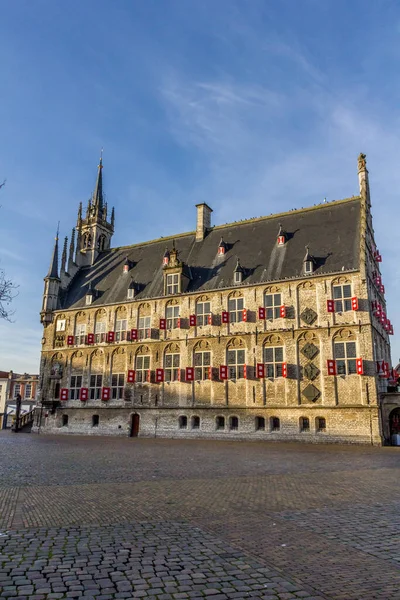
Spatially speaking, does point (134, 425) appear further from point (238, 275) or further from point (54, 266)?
point (54, 266)

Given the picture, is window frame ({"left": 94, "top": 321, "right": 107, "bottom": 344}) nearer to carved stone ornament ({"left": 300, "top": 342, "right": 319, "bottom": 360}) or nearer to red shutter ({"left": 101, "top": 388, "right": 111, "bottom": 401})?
red shutter ({"left": 101, "top": 388, "right": 111, "bottom": 401})

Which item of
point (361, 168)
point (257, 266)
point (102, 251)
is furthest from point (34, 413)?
point (361, 168)

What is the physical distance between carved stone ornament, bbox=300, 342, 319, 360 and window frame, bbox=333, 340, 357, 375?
1.32m

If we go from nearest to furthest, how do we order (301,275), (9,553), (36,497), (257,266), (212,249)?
(9,553), (36,497), (301,275), (257,266), (212,249)

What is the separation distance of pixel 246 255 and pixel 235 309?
5.31 m

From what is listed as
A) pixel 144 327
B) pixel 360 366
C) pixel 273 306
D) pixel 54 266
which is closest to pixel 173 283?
pixel 144 327

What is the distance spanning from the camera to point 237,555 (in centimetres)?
631

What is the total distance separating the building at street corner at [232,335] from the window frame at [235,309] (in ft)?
0.28

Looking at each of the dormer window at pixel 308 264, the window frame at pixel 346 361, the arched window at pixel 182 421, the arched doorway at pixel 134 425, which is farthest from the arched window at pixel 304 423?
the arched doorway at pixel 134 425

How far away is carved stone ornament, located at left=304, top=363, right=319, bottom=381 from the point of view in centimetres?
3183

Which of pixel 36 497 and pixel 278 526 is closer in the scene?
pixel 278 526

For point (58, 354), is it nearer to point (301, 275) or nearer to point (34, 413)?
point (34, 413)

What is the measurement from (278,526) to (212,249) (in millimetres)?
35016

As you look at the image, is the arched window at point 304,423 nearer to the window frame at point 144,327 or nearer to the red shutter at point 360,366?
the red shutter at point 360,366
